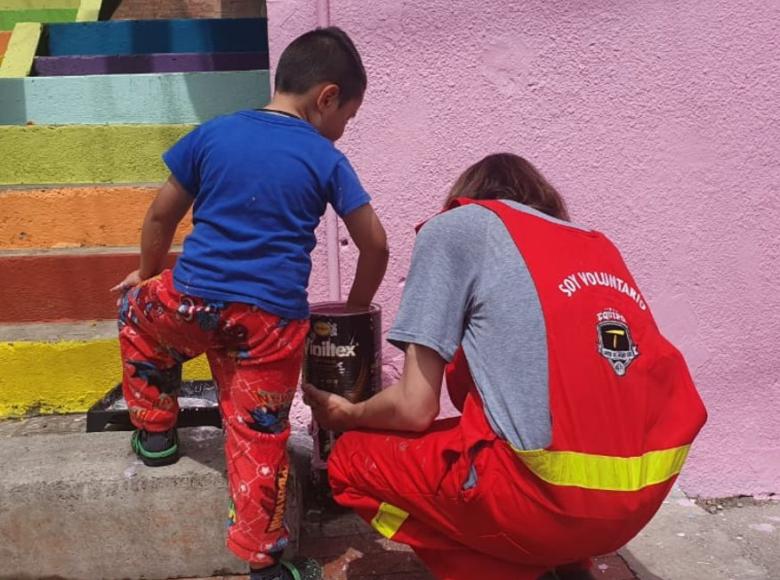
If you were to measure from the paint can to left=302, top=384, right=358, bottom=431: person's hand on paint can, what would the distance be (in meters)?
0.13

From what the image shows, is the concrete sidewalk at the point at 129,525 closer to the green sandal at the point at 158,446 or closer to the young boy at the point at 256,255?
the green sandal at the point at 158,446

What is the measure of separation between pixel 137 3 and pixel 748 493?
21.6ft

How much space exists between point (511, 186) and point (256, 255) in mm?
702

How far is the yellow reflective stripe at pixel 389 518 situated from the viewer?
200 centimetres

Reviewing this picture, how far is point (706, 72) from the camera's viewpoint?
9.86 feet

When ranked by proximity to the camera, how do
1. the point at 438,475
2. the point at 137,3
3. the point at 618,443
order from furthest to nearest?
1. the point at 137,3
2. the point at 438,475
3. the point at 618,443

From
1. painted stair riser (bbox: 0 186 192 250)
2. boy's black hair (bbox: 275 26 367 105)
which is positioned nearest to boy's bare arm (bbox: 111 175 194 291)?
boy's black hair (bbox: 275 26 367 105)

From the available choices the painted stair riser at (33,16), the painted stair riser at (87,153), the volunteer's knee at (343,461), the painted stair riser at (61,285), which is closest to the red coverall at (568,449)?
the volunteer's knee at (343,461)

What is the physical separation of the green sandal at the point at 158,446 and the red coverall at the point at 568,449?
76cm

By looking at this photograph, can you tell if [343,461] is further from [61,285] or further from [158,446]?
[61,285]

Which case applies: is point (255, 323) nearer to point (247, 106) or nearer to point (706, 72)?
point (706, 72)

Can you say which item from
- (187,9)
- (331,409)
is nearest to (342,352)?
(331,409)

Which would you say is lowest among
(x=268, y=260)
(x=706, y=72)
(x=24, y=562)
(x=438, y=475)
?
(x=24, y=562)

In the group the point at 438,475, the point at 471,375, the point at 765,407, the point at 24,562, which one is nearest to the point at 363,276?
the point at 471,375
